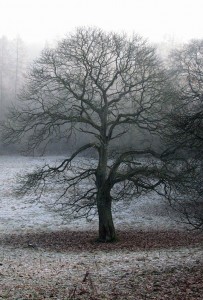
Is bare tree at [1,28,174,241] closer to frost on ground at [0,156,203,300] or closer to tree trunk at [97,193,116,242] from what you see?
tree trunk at [97,193,116,242]

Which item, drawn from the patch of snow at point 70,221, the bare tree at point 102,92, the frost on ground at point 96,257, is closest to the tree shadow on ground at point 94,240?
the frost on ground at point 96,257

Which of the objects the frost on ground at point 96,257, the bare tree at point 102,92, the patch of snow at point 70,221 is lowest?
the frost on ground at point 96,257

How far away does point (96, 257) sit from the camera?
15898 mm

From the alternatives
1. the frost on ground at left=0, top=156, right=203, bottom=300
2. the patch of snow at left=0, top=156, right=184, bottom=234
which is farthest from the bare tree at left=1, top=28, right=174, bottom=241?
the patch of snow at left=0, top=156, right=184, bottom=234

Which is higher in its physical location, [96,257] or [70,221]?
[70,221]

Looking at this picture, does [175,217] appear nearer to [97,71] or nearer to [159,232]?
[159,232]

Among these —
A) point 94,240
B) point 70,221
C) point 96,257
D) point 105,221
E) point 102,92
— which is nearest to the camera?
point 96,257

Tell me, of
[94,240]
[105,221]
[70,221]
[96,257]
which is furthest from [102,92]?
[70,221]

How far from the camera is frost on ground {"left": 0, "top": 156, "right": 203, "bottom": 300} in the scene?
10453mm

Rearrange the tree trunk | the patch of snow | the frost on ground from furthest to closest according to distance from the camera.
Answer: the patch of snow
the tree trunk
the frost on ground

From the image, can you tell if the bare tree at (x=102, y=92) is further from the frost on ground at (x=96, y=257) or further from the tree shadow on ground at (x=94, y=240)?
the frost on ground at (x=96, y=257)

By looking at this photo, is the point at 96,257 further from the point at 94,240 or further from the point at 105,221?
the point at 94,240

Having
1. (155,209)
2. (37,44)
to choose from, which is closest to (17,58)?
(37,44)

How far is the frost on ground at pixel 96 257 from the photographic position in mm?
10453
